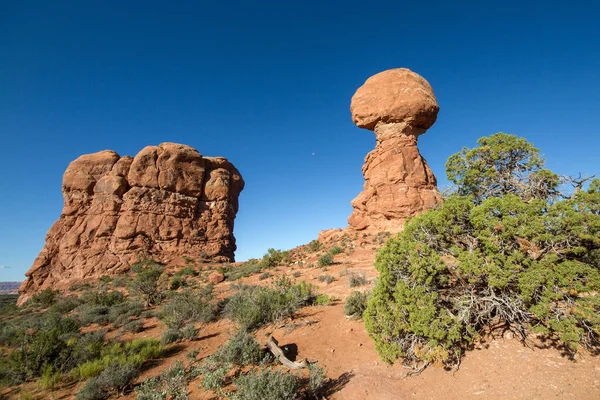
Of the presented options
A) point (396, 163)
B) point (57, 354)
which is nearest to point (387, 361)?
point (57, 354)

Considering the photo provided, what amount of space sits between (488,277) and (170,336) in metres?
8.49

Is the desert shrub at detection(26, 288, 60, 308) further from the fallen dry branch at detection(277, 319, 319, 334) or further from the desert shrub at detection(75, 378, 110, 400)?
the fallen dry branch at detection(277, 319, 319, 334)

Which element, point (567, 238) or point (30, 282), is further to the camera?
point (30, 282)

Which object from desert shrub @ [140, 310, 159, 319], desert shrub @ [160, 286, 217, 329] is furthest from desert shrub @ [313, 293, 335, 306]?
desert shrub @ [140, 310, 159, 319]

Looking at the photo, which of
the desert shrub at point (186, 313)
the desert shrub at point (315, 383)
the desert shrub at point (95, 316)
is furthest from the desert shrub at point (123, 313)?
the desert shrub at point (315, 383)

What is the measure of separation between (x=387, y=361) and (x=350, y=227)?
23.0 meters

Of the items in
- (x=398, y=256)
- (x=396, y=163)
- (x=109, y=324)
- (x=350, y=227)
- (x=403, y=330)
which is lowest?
(x=109, y=324)

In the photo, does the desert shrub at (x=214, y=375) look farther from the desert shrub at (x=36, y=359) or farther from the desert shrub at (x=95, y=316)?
the desert shrub at (x=95, y=316)

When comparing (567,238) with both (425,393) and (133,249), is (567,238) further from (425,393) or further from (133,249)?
(133,249)

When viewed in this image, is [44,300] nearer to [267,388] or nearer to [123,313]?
[123,313]

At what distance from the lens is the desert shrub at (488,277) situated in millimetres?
4660

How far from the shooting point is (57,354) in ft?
21.4

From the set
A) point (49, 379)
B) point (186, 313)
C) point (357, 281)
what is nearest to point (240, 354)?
point (49, 379)

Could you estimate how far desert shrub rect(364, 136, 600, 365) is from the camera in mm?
4660
